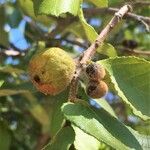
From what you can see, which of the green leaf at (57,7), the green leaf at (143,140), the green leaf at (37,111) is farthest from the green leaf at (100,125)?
Answer: the green leaf at (37,111)

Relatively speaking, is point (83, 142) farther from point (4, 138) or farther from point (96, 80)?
point (4, 138)

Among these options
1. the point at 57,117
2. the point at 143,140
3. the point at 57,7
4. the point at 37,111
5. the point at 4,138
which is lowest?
the point at 37,111

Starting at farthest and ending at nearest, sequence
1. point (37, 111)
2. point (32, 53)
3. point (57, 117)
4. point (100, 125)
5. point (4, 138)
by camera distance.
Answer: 1. point (37, 111)
2. point (32, 53)
3. point (4, 138)
4. point (57, 117)
5. point (100, 125)

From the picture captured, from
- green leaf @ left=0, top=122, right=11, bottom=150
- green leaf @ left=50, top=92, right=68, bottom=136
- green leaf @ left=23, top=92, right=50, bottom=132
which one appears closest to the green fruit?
green leaf @ left=50, top=92, right=68, bottom=136

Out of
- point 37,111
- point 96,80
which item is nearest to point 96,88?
point 96,80

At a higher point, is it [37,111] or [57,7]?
[57,7]

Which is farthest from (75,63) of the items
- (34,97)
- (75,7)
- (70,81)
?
(34,97)

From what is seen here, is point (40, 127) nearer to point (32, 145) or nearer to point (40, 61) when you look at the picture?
point (32, 145)
